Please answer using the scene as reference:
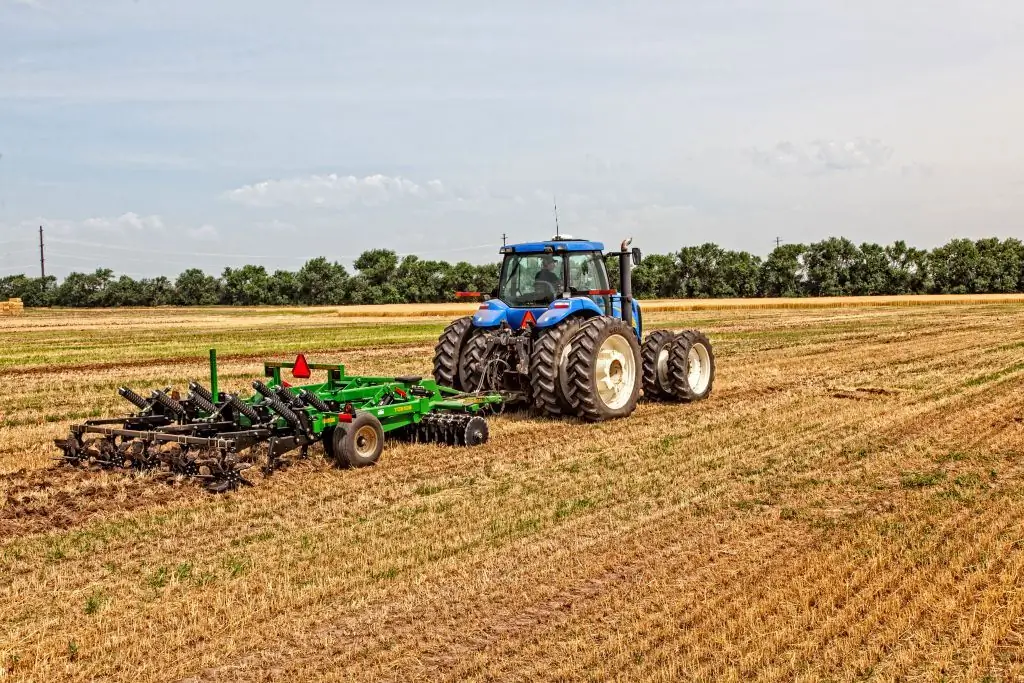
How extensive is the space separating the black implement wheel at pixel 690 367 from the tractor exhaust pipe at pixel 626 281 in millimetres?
755

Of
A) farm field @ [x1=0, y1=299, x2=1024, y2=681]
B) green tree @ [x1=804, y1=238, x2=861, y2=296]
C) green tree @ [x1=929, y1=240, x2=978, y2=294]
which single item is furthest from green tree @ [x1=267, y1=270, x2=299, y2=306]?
farm field @ [x1=0, y1=299, x2=1024, y2=681]

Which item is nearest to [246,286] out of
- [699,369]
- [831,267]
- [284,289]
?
[284,289]

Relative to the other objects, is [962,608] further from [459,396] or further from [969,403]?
[969,403]

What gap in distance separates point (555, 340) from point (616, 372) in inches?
44.6

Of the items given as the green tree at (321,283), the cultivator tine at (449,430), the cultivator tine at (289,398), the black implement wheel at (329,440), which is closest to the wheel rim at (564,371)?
the cultivator tine at (449,430)

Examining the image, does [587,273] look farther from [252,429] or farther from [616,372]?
[252,429]

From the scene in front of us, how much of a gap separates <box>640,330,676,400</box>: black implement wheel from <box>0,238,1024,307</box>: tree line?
47.6 meters

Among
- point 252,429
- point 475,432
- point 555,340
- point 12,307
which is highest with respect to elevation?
point 555,340

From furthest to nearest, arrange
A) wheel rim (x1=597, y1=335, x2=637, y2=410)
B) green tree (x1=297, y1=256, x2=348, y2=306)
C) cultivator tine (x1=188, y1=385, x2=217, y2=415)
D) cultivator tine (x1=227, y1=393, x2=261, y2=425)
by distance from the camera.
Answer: green tree (x1=297, y1=256, x2=348, y2=306) < wheel rim (x1=597, y1=335, x2=637, y2=410) < cultivator tine (x1=188, y1=385, x2=217, y2=415) < cultivator tine (x1=227, y1=393, x2=261, y2=425)

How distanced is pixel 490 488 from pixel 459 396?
301cm

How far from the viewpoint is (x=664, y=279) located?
65500 millimetres

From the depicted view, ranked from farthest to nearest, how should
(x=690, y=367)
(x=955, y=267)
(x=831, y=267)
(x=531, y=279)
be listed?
(x=831, y=267)
(x=955, y=267)
(x=690, y=367)
(x=531, y=279)

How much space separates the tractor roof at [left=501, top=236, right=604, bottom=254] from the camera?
Answer: 11.7m

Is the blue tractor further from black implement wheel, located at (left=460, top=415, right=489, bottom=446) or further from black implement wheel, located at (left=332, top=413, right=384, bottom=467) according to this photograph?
black implement wheel, located at (left=332, top=413, right=384, bottom=467)
